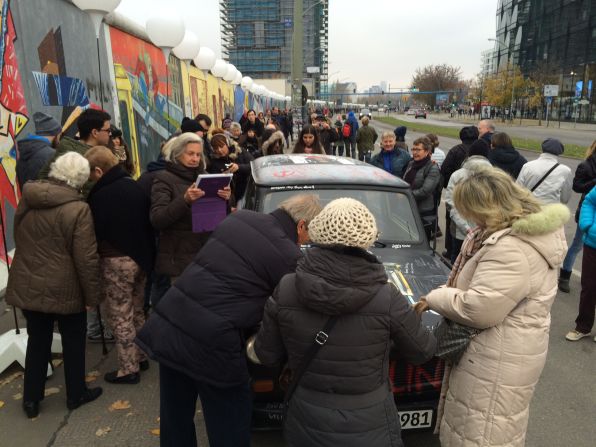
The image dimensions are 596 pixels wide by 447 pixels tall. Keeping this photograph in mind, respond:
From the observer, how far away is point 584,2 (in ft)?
175

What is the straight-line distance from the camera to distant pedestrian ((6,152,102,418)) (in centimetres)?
321

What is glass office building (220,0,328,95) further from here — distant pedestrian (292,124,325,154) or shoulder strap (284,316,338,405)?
shoulder strap (284,316,338,405)

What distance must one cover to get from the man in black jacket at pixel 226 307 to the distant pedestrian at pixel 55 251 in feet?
3.90

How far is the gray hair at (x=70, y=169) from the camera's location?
3.25 m

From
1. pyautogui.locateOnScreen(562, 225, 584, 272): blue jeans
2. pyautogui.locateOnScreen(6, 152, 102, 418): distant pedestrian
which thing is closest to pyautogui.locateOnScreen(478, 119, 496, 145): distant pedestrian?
pyautogui.locateOnScreen(562, 225, 584, 272): blue jeans

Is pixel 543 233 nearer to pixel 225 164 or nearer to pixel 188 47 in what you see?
pixel 225 164

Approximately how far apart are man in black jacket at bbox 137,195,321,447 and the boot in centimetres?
480

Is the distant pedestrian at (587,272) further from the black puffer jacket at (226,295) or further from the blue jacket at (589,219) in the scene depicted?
the black puffer jacket at (226,295)

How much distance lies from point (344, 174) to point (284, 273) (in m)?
2.25

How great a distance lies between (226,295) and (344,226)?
27.4 inches

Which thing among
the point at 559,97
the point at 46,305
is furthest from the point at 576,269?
the point at 559,97

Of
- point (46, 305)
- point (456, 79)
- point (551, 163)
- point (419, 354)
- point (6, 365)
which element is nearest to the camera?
point (419, 354)

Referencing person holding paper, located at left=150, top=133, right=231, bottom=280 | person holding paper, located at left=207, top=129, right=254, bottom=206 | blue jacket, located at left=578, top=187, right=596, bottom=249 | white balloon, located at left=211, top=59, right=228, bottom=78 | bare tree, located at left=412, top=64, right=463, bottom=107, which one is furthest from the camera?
bare tree, located at left=412, top=64, right=463, bottom=107

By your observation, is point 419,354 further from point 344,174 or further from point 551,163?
point 551,163
